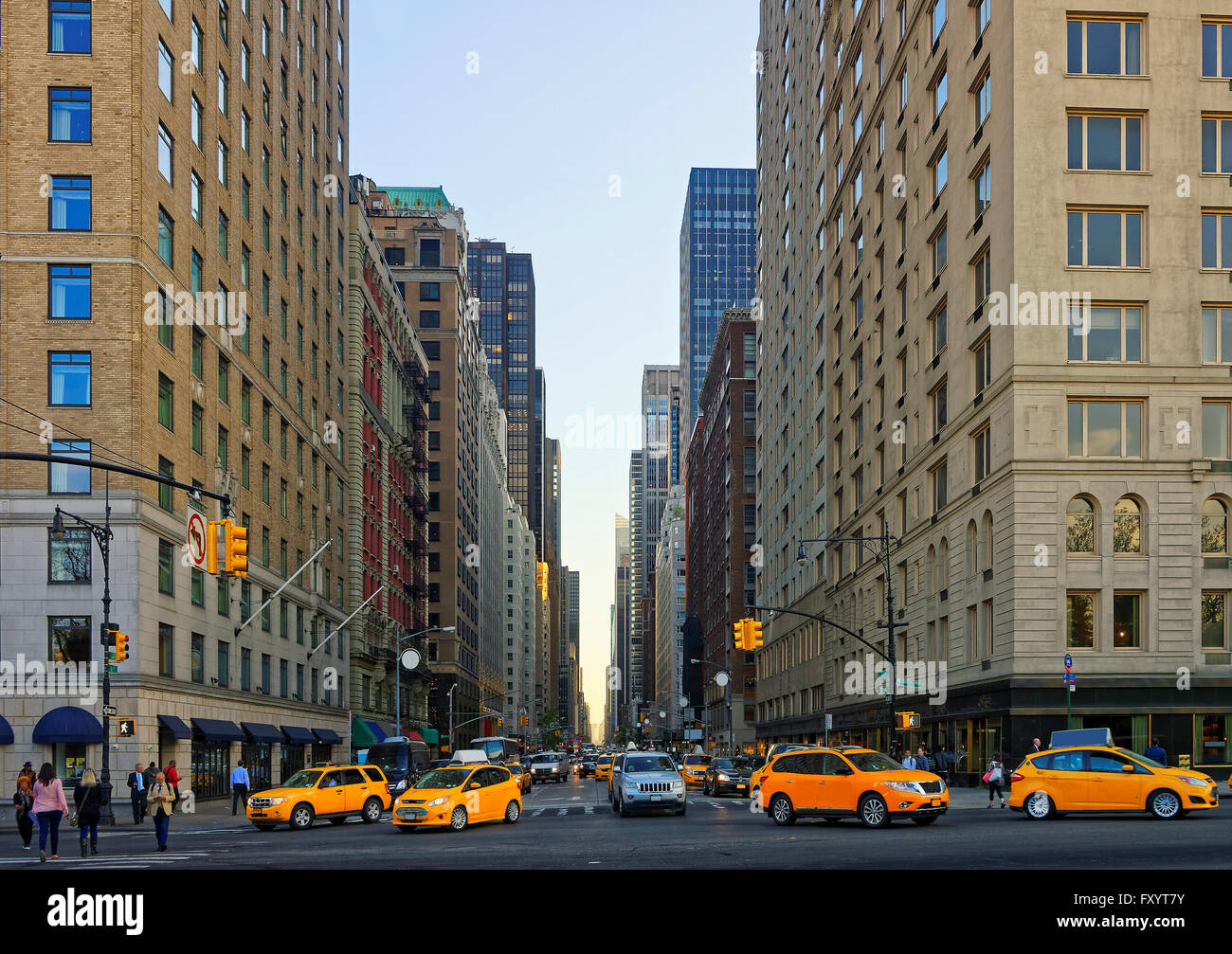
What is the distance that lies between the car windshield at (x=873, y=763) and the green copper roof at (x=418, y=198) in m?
133

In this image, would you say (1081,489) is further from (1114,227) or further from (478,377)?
(478,377)

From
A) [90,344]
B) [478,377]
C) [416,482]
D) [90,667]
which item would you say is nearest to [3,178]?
[90,344]

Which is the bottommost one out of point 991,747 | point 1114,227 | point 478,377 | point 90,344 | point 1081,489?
point 991,747

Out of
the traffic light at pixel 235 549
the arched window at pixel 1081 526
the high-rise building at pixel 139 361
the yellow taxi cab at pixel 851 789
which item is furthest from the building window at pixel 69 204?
the arched window at pixel 1081 526

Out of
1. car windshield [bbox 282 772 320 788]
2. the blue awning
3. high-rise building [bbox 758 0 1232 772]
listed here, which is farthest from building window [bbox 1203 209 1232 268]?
the blue awning

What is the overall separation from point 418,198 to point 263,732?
111 meters

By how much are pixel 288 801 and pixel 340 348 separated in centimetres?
5033

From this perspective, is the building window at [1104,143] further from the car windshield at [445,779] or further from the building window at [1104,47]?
the car windshield at [445,779]

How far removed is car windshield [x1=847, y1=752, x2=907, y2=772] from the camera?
2639 centimetres

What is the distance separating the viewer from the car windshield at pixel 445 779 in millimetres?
29808

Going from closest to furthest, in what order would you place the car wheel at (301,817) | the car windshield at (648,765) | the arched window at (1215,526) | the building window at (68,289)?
1. the car wheel at (301,817)
2. the car windshield at (648,765)
3. the building window at (68,289)
4. the arched window at (1215,526)

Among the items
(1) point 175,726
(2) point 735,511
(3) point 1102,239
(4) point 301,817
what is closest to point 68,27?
(1) point 175,726
